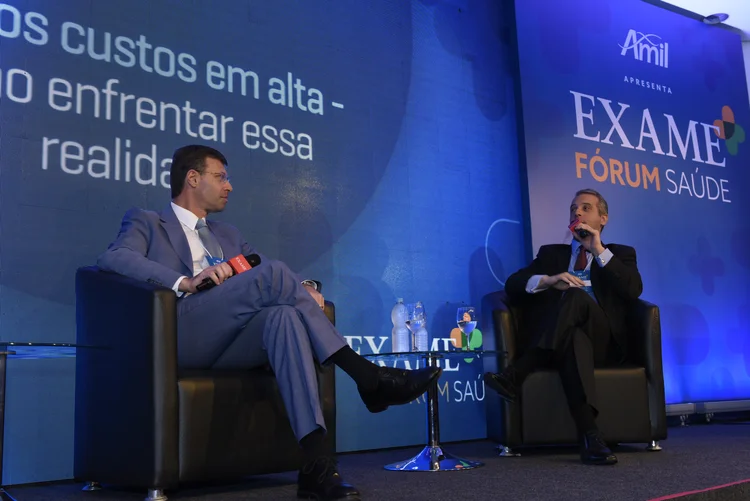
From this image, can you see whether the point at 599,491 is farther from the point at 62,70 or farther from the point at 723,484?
the point at 62,70

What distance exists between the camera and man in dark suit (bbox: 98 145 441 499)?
2.23 meters

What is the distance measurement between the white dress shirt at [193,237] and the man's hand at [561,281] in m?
1.50

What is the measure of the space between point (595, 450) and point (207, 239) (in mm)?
1700

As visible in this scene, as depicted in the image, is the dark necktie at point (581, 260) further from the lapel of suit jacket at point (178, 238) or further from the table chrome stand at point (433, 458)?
the lapel of suit jacket at point (178, 238)

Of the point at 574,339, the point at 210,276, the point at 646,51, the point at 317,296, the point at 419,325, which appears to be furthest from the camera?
the point at 646,51

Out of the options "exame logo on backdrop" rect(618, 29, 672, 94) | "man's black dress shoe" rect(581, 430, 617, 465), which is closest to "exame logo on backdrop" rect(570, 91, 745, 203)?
"exame logo on backdrop" rect(618, 29, 672, 94)

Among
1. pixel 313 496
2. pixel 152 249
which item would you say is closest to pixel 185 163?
pixel 152 249

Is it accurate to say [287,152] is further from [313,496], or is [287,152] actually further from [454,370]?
[313,496]

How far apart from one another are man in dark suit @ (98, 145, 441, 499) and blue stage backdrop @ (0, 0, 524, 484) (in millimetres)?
559

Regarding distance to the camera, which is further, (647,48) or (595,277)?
(647,48)

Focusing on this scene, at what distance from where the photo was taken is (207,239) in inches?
117

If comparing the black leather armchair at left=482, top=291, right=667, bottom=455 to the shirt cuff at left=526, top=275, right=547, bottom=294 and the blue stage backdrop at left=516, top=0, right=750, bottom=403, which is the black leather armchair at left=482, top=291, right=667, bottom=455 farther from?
the blue stage backdrop at left=516, top=0, right=750, bottom=403

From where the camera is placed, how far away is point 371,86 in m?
4.22

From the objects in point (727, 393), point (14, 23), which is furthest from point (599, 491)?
point (727, 393)
